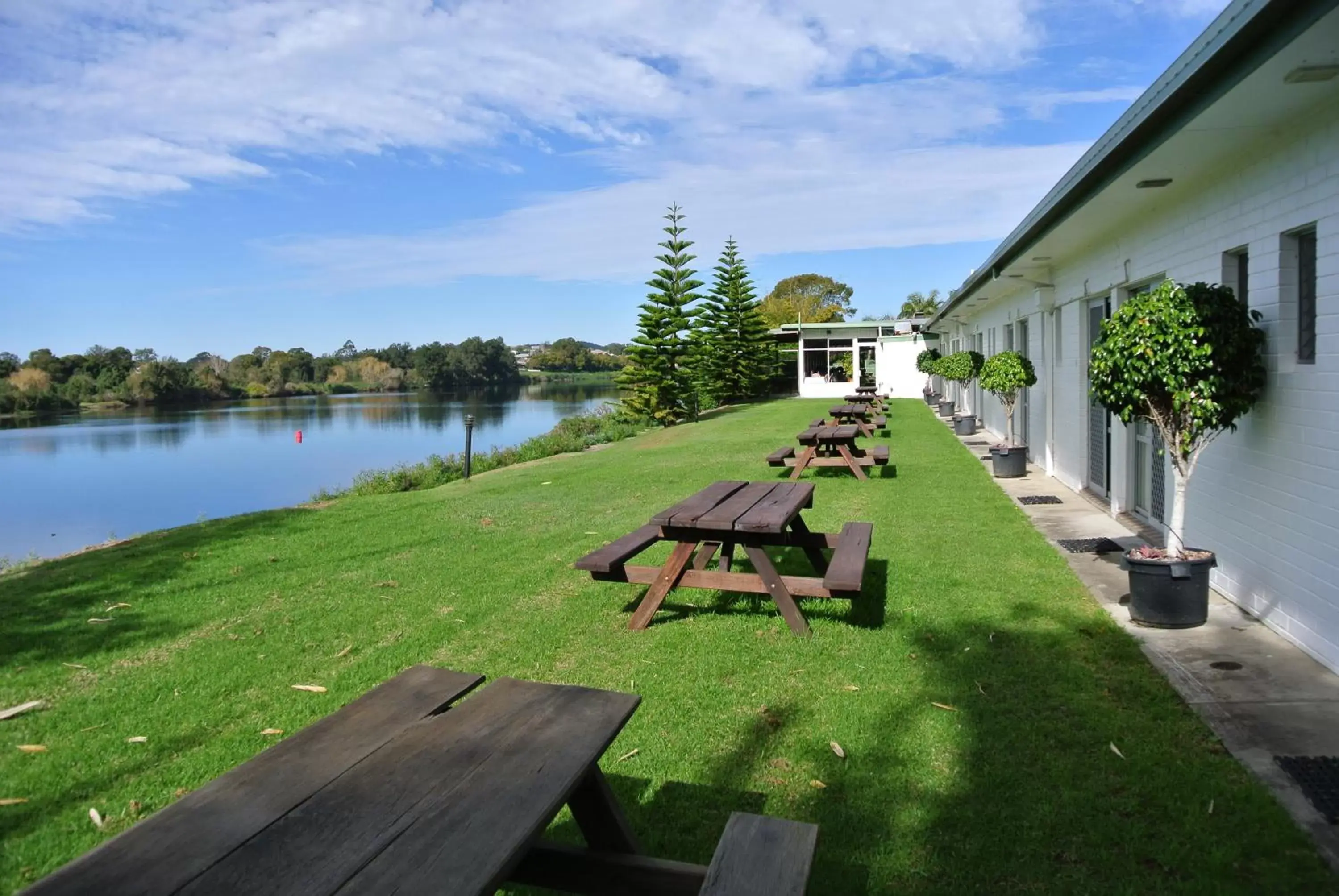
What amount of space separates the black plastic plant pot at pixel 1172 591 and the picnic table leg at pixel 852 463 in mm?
5702

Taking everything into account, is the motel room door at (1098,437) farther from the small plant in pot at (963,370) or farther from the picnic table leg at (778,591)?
the small plant in pot at (963,370)

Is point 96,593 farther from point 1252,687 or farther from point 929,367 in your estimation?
point 929,367

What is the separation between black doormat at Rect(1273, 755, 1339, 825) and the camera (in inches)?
102

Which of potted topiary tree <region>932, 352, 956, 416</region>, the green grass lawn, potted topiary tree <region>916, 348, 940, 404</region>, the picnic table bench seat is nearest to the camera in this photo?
the picnic table bench seat

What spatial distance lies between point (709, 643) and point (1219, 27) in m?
3.30

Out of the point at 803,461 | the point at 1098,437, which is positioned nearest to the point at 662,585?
the point at 1098,437

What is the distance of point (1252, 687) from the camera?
11.7 ft

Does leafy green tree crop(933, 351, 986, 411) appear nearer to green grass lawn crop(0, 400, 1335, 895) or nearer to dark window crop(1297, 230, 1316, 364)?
green grass lawn crop(0, 400, 1335, 895)

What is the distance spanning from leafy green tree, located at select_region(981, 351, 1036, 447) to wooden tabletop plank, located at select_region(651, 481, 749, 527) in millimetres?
5796

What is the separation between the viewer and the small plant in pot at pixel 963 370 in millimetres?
15719

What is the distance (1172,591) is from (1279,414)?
1021mm

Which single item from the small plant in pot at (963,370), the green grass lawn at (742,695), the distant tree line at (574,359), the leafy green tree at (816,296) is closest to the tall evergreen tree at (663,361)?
the small plant in pot at (963,370)

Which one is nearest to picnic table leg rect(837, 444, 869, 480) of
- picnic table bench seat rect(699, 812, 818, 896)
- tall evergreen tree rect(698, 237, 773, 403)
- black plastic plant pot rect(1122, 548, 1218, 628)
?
black plastic plant pot rect(1122, 548, 1218, 628)

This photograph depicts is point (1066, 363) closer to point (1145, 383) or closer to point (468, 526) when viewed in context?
point (1145, 383)
